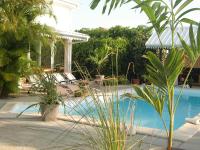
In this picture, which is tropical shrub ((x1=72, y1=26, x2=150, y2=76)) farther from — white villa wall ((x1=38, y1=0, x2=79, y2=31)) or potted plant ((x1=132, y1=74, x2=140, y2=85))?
white villa wall ((x1=38, y1=0, x2=79, y2=31))

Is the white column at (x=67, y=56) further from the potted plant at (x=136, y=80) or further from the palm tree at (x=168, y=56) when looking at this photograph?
the palm tree at (x=168, y=56)

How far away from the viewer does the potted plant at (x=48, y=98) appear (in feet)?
36.0

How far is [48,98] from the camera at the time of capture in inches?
434

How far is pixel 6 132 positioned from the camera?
939cm

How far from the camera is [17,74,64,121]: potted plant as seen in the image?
11.0m

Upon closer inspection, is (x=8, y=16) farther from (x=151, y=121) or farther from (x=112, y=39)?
(x=112, y=39)

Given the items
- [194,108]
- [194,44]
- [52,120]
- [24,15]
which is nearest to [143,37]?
[194,108]

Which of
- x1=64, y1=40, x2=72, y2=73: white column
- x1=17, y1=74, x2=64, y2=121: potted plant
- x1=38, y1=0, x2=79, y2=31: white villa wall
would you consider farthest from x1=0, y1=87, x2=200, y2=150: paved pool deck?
x1=38, y1=0, x2=79, y2=31: white villa wall

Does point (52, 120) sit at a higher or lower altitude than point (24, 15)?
lower

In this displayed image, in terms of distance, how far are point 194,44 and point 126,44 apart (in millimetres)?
24535

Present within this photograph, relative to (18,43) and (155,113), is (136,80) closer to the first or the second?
(155,113)

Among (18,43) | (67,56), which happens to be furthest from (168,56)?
(67,56)

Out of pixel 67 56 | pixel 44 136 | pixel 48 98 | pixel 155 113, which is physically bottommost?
pixel 155 113

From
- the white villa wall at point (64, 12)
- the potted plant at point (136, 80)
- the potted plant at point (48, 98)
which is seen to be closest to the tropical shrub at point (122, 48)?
the potted plant at point (136, 80)
